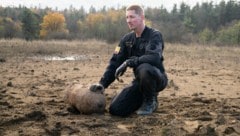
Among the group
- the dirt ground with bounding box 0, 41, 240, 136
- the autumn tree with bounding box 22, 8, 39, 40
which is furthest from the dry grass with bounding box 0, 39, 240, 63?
the autumn tree with bounding box 22, 8, 39, 40

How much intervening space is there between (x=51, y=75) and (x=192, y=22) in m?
78.7

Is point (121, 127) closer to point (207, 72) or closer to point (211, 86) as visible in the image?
point (211, 86)

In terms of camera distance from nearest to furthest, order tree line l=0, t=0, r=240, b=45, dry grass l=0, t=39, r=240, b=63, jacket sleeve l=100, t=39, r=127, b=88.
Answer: jacket sleeve l=100, t=39, r=127, b=88 < dry grass l=0, t=39, r=240, b=63 < tree line l=0, t=0, r=240, b=45

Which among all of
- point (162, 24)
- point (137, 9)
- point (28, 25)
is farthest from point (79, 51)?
point (162, 24)

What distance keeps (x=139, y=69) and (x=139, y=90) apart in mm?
394

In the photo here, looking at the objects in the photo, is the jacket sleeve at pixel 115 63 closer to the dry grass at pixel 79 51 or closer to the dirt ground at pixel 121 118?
the dirt ground at pixel 121 118

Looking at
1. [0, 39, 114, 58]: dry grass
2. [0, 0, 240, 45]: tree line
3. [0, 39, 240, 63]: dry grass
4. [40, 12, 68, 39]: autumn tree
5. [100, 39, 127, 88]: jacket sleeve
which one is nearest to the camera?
[100, 39, 127, 88]: jacket sleeve

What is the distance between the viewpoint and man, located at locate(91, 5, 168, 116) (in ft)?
17.4

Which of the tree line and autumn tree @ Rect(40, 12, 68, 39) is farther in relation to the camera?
autumn tree @ Rect(40, 12, 68, 39)

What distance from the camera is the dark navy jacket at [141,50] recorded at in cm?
533

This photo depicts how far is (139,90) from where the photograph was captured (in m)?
5.58

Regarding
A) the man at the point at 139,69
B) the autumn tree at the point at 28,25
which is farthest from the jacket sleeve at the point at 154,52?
the autumn tree at the point at 28,25

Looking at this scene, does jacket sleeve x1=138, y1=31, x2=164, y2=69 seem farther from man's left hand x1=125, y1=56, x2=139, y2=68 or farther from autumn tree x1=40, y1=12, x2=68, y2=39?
autumn tree x1=40, y1=12, x2=68, y2=39

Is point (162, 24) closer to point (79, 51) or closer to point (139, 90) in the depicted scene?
point (79, 51)
